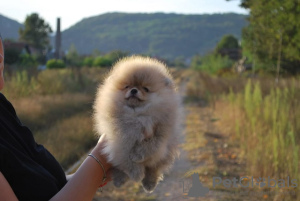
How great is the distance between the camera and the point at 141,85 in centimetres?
139

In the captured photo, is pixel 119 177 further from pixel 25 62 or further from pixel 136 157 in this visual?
pixel 25 62

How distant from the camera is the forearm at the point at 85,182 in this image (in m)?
1.19

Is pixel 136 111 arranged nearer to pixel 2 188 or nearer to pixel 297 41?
pixel 2 188

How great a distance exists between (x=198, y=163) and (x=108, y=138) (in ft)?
15.0

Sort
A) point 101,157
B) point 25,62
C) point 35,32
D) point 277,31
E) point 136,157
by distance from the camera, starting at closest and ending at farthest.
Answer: point 136,157, point 101,157, point 277,31, point 25,62, point 35,32

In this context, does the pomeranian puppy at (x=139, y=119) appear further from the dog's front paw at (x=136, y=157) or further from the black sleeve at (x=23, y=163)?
the black sleeve at (x=23, y=163)

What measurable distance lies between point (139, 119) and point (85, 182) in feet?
1.10

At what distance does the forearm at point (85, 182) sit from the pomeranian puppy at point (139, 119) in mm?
60

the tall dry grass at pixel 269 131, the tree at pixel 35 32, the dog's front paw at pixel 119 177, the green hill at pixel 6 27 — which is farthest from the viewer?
the tree at pixel 35 32

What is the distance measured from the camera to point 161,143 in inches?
50.8

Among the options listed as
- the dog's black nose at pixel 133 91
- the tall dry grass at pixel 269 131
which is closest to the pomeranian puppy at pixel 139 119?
the dog's black nose at pixel 133 91

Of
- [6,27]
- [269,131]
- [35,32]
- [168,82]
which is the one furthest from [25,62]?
[35,32]

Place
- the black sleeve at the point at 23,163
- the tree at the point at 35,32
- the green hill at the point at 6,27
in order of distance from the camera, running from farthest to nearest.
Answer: the tree at the point at 35,32, the green hill at the point at 6,27, the black sleeve at the point at 23,163

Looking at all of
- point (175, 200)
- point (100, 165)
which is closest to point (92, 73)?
point (175, 200)
